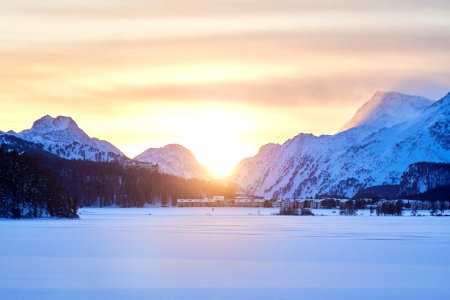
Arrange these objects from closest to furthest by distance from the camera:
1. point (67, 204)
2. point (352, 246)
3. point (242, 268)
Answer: point (242, 268) → point (352, 246) → point (67, 204)

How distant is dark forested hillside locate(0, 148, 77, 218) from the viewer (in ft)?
437

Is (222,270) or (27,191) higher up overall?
(27,191)

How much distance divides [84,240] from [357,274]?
3641 cm

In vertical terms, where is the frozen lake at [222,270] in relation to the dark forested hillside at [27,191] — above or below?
below

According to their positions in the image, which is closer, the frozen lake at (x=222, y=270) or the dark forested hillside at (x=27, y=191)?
the frozen lake at (x=222, y=270)

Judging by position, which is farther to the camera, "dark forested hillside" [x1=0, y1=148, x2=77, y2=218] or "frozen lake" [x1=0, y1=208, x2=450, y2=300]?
"dark forested hillside" [x1=0, y1=148, x2=77, y2=218]

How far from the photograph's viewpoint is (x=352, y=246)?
213 ft

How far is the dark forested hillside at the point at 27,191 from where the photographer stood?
133250mm

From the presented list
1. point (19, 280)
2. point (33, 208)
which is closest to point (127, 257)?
point (19, 280)

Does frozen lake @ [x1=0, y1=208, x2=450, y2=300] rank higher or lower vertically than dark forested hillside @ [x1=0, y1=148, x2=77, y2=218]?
lower

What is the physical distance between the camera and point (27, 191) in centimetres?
13588

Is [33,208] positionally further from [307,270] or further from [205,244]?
[307,270]

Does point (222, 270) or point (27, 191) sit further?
point (27, 191)

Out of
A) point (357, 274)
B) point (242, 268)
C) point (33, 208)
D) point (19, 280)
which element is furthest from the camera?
point (33, 208)
